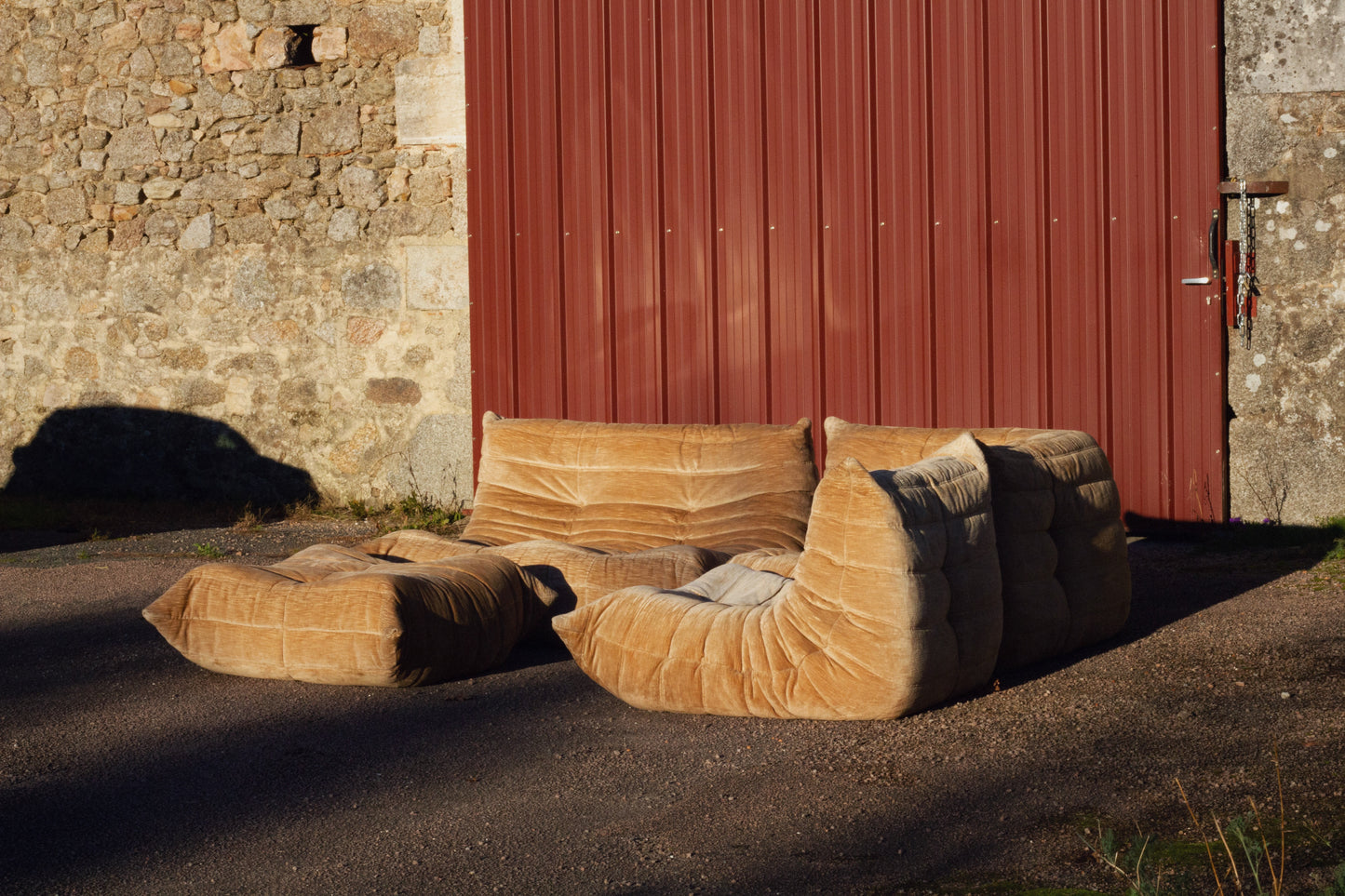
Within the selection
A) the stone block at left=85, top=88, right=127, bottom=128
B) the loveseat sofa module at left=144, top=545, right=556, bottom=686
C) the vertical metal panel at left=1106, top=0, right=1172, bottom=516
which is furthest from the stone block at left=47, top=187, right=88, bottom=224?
the vertical metal panel at left=1106, top=0, right=1172, bottom=516

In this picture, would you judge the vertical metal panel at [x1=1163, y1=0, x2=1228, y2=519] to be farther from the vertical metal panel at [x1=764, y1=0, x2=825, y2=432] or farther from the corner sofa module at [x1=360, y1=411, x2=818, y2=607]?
the corner sofa module at [x1=360, y1=411, x2=818, y2=607]

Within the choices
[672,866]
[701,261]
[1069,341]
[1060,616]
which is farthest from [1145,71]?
[672,866]

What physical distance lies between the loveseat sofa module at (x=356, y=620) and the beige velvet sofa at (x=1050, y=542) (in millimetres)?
896

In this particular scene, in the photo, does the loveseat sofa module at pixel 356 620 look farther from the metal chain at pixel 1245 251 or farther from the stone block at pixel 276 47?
the stone block at pixel 276 47

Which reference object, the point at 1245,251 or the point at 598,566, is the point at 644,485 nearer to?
the point at 598,566

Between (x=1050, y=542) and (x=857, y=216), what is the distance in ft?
9.74

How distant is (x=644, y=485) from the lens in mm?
5270

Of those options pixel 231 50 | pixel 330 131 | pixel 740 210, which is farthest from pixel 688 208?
pixel 231 50

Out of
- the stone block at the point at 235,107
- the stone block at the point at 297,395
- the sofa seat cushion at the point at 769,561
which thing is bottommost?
the sofa seat cushion at the point at 769,561

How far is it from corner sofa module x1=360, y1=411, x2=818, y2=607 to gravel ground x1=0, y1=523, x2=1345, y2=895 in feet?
2.71

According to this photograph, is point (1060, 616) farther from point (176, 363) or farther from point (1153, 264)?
point (176, 363)

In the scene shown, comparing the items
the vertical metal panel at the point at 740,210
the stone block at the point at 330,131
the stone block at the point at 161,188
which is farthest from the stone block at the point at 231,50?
the vertical metal panel at the point at 740,210

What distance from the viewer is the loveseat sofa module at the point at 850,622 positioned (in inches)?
133

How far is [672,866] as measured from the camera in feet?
8.46
